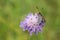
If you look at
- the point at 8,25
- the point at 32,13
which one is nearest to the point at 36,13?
the point at 32,13

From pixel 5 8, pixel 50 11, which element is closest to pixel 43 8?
pixel 50 11

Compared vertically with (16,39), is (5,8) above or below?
above

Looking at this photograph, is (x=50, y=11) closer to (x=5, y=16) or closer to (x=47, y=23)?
(x=47, y=23)
